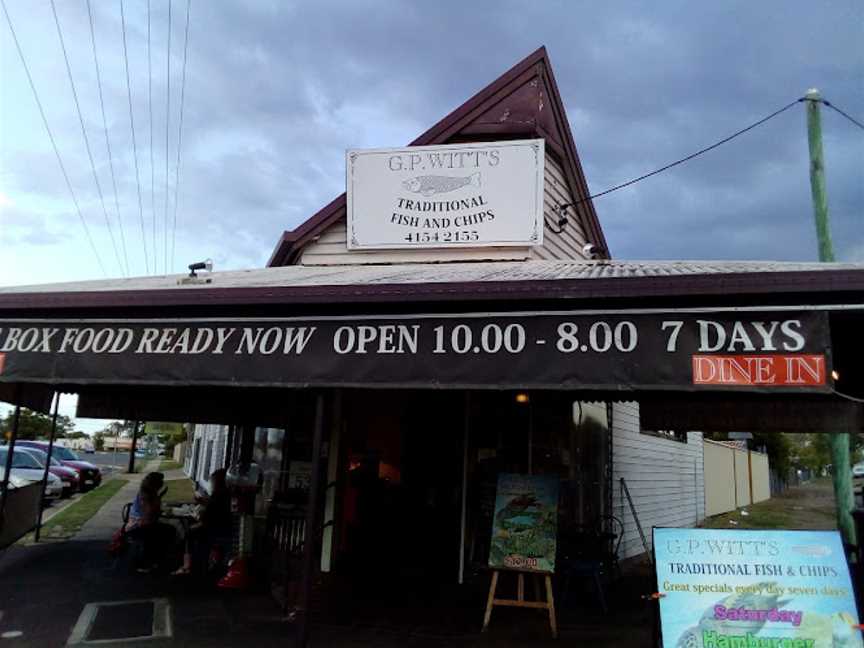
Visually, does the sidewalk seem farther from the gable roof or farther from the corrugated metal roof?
the corrugated metal roof

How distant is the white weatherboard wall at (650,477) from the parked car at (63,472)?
14933mm

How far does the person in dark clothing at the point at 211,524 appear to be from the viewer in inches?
342

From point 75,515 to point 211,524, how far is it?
7580mm

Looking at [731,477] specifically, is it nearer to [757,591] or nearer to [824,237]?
[824,237]

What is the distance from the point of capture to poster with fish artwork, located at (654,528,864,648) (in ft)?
14.1

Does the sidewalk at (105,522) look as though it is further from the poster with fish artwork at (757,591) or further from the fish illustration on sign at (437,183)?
the poster with fish artwork at (757,591)

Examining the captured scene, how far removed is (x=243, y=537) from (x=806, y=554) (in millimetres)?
6501

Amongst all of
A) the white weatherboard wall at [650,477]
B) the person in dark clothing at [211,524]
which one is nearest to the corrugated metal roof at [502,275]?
the person in dark clothing at [211,524]

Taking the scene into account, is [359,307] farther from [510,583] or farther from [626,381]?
[510,583]

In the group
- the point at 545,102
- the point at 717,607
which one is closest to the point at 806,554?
the point at 717,607

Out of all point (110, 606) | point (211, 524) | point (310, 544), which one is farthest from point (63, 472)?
point (310, 544)

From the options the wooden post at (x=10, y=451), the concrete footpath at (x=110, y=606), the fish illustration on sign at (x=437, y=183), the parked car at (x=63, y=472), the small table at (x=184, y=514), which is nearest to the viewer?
the concrete footpath at (x=110, y=606)

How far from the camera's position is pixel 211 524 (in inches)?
344

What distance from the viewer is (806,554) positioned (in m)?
4.47
